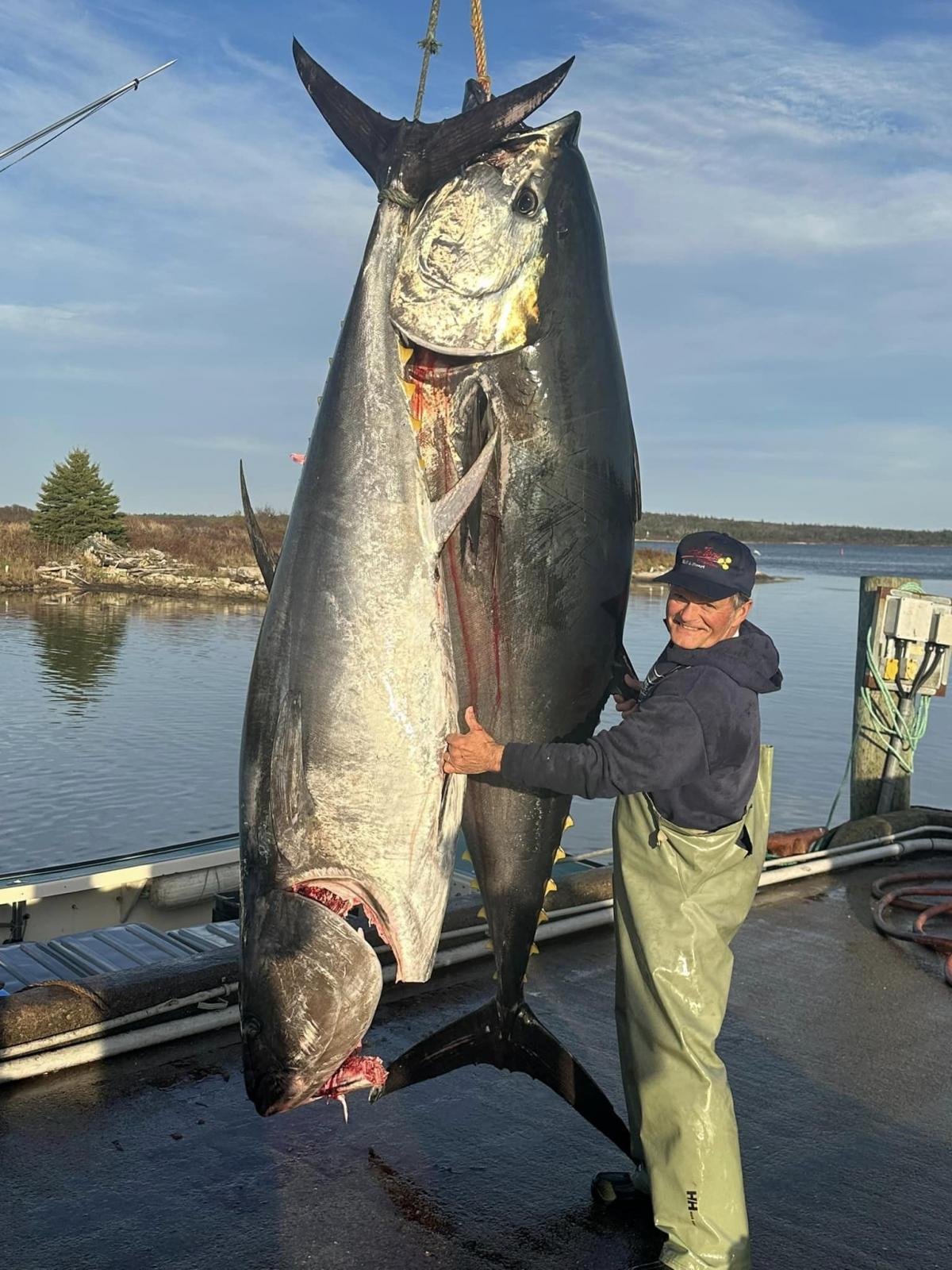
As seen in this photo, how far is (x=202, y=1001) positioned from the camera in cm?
407

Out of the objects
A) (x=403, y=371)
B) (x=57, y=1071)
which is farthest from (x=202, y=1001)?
(x=403, y=371)

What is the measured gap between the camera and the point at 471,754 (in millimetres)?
2682

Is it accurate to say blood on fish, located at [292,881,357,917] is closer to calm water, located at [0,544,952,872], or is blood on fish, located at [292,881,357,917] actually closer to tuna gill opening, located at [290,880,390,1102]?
tuna gill opening, located at [290,880,390,1102]

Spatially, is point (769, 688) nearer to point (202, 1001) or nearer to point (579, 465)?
point (579, 465)

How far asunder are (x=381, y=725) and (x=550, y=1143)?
5.52ft

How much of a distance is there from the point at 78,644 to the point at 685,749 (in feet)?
80.0

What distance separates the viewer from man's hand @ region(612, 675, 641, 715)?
3.08 m

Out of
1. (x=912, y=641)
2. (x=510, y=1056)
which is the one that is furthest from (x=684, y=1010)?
(x=912, y=641)

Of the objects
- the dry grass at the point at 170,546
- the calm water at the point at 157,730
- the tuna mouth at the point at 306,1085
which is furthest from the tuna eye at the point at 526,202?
the dry grass at the point at 170,546

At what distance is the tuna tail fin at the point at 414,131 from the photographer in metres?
2.58

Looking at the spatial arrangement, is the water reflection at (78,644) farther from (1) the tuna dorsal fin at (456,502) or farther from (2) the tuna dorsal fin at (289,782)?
(1) the tuna dorsal fin at (456,502)

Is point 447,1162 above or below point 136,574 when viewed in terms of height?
below

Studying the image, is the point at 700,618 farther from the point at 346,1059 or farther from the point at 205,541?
the point at 205,541

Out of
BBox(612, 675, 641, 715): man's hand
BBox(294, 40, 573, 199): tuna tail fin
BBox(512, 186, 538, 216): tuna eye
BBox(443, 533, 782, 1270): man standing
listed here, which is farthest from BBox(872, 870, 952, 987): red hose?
BBox(294, 40, 573, 199): tuna tail fin
